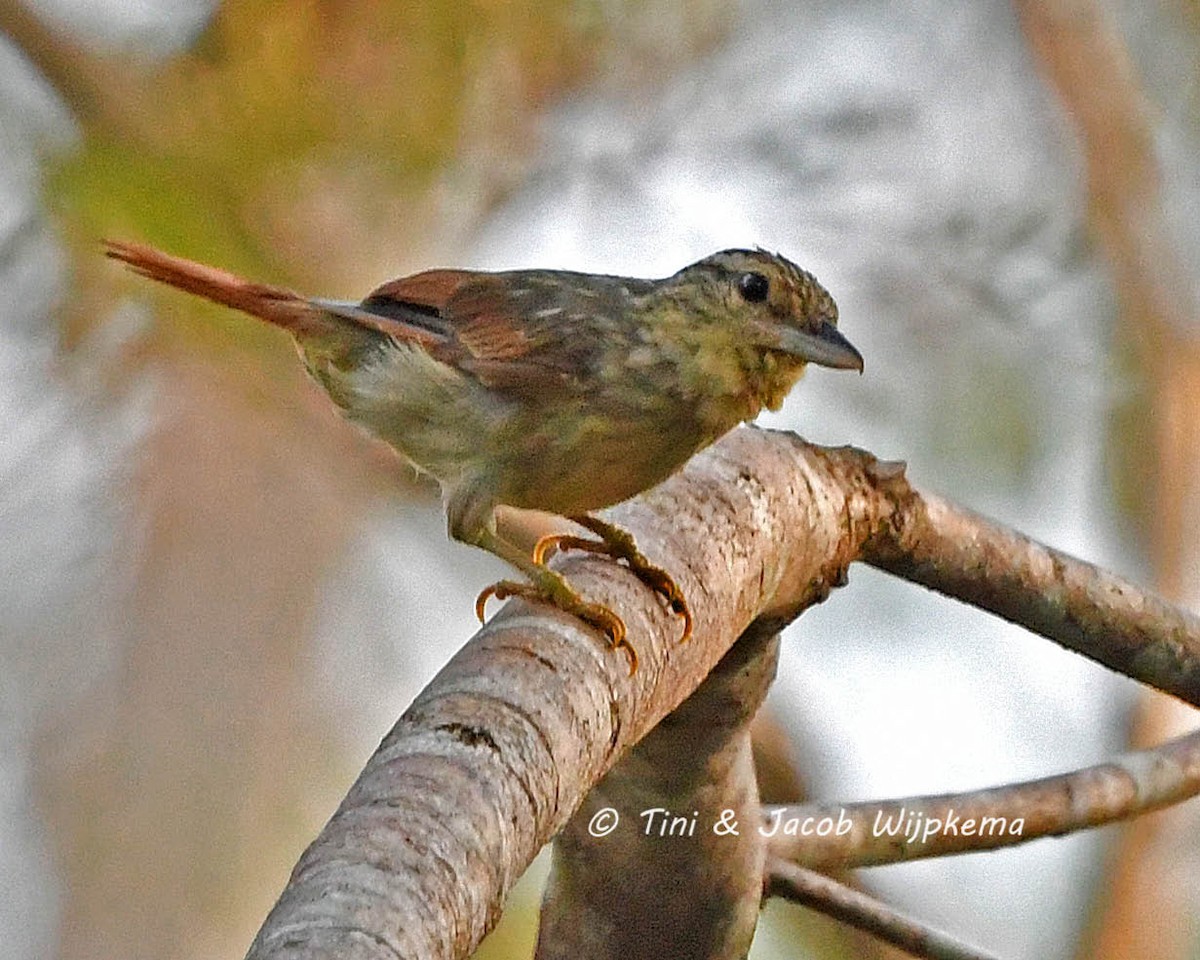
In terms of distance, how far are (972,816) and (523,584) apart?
728 mm

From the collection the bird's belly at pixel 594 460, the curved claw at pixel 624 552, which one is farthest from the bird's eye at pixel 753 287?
the curved claw at pixel 624 552

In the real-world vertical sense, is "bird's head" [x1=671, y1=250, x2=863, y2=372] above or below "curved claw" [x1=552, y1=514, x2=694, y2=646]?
above

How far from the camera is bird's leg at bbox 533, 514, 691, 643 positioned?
1.84 metres

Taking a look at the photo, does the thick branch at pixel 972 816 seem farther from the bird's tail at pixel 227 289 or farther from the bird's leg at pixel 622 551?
the bird's tail at pixel 227 289

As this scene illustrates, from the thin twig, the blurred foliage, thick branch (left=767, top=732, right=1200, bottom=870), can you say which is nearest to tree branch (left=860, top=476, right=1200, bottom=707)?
thick branch (left=767, top=732, right=1200, bottom=870)

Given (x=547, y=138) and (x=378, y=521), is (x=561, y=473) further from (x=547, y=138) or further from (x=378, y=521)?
(x=547, y=138)

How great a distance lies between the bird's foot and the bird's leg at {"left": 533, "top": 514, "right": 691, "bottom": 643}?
0.10 m

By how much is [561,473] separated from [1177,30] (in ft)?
7.41

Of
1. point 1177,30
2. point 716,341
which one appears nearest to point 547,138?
point 716,341

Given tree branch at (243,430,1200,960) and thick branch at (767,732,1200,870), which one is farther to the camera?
thick branch at (767,732,1200,870)

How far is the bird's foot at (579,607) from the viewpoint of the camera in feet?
5.44

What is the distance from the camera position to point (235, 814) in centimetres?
256

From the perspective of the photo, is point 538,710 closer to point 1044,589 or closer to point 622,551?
point 622,551

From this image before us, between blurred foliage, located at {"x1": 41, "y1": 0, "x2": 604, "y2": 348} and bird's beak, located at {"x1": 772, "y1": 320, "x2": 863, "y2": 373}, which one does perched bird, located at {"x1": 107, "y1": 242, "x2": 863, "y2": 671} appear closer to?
A: bird's beak, located at {"x1": 772, "y1": 320, "x2": 863, "y2": 373}
